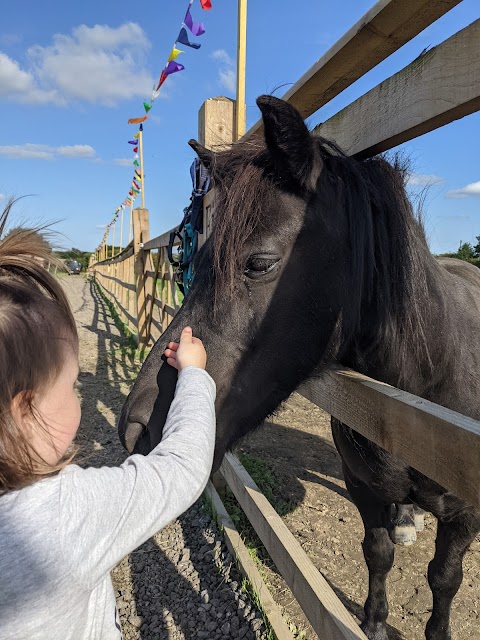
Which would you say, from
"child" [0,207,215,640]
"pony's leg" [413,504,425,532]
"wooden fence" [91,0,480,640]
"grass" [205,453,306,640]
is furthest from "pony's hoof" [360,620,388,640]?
"child" [0,207,215,640]

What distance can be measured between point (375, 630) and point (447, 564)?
2.03 feet

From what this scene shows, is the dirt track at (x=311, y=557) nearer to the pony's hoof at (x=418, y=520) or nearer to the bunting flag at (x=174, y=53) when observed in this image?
the pony's hoof at (x=418, y=520)

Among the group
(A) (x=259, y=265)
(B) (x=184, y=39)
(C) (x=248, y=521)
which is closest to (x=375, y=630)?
(C) (x=248, y=521)

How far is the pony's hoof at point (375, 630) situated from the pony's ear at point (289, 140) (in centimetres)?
237

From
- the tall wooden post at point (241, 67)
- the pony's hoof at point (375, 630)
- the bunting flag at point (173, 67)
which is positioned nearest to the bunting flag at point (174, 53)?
the bunting flag at point (173, 67)

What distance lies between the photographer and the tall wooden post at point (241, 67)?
3.24 meters

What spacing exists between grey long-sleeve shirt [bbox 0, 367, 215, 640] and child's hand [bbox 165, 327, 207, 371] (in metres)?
0.30

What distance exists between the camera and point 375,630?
255 centimetres

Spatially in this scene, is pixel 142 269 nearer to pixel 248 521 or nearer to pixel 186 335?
pixel 248 521

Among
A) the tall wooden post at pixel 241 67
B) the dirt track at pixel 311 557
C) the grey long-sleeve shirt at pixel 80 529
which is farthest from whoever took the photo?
the tall wooden post at pixel 241 67

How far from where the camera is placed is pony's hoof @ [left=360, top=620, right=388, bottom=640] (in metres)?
2.54

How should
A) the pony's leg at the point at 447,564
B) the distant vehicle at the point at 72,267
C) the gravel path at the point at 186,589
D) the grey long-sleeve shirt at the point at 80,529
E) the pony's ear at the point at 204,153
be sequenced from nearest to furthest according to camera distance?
the grey long-sleeve shirt at the point at 80,529 < the distant vehicle at the point at 72,267 < the pony's ear at the point at 204,153 < the pony's leg at the point at 447,564 < the gravel path at the point at 186,589

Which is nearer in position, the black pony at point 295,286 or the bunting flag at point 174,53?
the black pony at point 295,286

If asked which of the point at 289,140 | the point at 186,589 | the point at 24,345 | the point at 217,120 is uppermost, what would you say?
the point at 217,120
